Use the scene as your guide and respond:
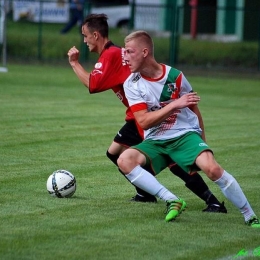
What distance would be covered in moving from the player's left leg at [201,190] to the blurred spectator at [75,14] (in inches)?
886

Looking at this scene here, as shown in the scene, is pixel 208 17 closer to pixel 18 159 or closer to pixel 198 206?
pixel 18 159

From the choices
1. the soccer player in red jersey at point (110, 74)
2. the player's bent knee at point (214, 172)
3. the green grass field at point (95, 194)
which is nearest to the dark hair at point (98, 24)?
the soccer player in red jersey at point (110, 74)

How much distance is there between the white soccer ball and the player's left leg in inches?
39.6

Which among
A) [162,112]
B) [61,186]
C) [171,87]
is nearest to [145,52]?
[171,87]

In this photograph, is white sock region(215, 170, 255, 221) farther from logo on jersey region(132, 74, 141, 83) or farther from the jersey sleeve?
the jersey sleeve

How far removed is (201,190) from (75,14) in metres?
23.7

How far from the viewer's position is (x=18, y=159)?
11125 millimetres

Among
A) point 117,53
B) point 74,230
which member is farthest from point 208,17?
point 74,230

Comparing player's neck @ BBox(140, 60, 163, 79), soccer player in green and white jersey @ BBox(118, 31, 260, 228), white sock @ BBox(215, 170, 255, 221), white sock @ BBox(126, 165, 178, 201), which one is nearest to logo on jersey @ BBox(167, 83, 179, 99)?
soccer player in green and white jersey @ BBox(118, 31, 260, 228)

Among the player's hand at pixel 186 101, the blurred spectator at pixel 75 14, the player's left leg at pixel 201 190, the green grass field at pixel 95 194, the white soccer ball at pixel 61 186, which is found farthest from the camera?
the blurred spectator at pixel 75 14

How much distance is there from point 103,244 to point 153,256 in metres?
0.49

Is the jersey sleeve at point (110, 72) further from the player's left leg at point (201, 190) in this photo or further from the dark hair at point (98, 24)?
the player's left leg at point (201, 190)

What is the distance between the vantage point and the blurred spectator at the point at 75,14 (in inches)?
1216

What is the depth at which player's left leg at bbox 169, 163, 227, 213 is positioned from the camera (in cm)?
829
